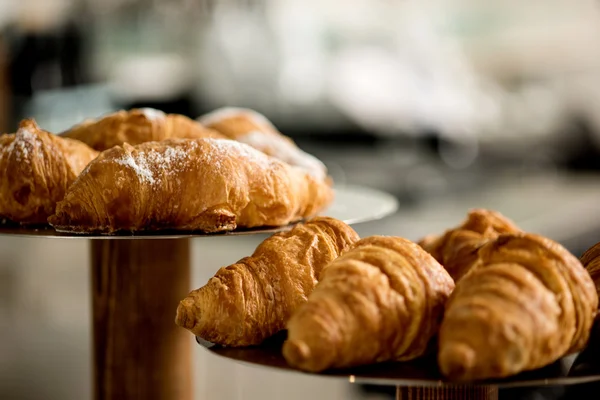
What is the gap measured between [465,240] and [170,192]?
1.25 ft

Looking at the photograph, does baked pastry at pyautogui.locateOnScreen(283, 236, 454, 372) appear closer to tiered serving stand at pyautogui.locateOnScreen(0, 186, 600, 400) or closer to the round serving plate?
the round serving plate

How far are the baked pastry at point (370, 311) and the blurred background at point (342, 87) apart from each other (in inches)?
95.0

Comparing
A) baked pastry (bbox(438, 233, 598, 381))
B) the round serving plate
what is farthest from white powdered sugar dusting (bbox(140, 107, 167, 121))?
baked pastry (bbox(438, 233, 598, 381))

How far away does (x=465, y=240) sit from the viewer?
3.49ft

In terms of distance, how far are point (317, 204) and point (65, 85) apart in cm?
307

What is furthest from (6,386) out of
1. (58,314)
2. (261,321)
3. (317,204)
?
(261,321)

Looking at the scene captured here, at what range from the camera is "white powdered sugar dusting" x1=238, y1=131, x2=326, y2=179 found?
139cm

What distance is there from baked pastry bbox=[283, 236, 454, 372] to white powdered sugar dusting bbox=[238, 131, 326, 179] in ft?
1.90

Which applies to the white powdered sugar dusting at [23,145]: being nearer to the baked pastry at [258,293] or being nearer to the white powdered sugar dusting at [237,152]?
the white powdered sugar dusting at [237,152]

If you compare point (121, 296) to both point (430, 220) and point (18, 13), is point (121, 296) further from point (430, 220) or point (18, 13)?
point (18, 13)

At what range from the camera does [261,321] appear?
2.82 feet

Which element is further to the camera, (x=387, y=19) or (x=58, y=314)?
(x=387, y=19)

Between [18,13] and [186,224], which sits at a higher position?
[18,13]

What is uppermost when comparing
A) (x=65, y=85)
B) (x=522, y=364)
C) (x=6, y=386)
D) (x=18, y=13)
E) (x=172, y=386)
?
(x=18, y=13)
